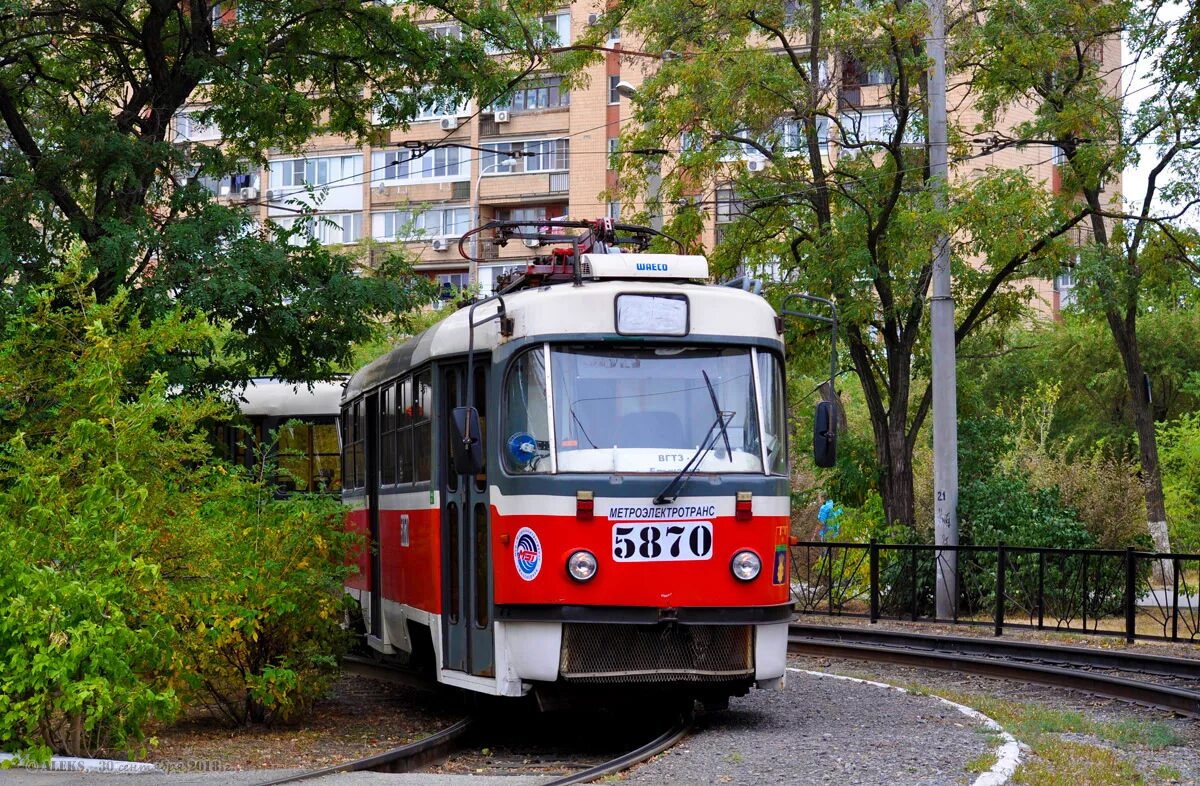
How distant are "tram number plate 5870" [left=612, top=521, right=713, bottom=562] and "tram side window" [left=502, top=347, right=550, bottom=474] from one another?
717 millimetres

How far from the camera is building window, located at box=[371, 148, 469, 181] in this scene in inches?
2260

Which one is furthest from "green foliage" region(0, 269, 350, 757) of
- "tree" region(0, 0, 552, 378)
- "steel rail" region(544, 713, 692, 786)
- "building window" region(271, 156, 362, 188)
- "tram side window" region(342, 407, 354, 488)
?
"building window" region(271, 156, 362, 188)

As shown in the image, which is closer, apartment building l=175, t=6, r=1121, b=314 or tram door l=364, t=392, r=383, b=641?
tram door l=364, t=392, r=383, b=641

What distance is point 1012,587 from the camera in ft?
72.6

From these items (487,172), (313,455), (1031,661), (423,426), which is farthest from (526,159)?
(423,426)

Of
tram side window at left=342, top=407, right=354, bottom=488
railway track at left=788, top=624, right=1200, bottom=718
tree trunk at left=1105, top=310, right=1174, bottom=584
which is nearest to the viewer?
railway track at left=788, top=624, right=1200, bottom=718

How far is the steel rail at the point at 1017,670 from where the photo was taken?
13539 millimetres

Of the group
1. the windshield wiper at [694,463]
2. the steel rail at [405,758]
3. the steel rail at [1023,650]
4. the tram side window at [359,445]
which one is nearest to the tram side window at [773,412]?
the windshield wiper at [694,463]

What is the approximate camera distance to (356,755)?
11289 millimetres

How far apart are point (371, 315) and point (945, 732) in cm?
1027

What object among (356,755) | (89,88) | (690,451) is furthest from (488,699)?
(89,88)

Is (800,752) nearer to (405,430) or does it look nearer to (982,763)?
(982,763)

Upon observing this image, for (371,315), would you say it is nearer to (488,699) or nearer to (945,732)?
(488,699)

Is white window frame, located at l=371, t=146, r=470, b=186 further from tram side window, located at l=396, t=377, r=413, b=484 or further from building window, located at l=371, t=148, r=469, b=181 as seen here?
tram side window, located at l=396, t=377, r=413, b=484
